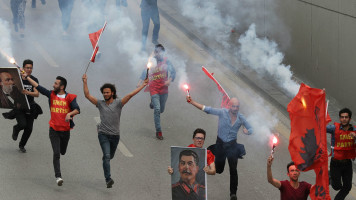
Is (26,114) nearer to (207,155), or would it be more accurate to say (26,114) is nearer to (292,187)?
(207,155)

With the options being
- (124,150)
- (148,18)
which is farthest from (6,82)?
(148,18)

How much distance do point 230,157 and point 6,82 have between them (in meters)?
3.77

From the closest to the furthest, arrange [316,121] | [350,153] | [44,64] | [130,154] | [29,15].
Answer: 1. [316,121]
2. [350,153]
3. [130,154]
4. [44,64]
5. [29,15]

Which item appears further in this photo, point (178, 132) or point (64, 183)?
point (178, 132)

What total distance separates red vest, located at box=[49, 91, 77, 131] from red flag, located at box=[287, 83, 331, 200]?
3.96 metres

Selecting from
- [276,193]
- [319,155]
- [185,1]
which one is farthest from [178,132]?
[185,1]

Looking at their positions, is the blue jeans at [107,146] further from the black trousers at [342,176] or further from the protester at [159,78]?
the black trousers at [342,176]

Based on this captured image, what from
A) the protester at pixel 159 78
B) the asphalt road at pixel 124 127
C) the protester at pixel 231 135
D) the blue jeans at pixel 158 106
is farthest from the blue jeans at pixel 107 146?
the protester at pixel 159 78

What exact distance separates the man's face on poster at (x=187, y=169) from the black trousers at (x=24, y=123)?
3533mm

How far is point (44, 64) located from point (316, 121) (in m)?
9.94

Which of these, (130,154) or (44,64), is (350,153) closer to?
(130,154)

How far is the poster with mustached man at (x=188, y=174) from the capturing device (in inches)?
388

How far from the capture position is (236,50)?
62.7ft

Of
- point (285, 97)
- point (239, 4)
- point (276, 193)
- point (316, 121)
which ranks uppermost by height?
point (239, 4)
